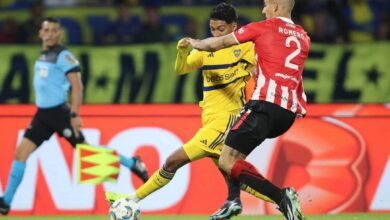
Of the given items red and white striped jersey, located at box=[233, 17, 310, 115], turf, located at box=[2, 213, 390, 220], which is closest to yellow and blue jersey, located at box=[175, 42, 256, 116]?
red and white striped jersey, located at box=[233, 17, 310, 115]

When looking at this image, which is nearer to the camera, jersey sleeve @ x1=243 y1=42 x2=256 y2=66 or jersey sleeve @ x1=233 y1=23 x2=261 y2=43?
jersey sleeve @ x1=233 y1=23 x2=261 y2=43

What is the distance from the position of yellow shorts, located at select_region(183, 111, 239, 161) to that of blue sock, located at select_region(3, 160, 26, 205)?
230cm

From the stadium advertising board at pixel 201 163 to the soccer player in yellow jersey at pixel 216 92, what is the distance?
1.95 m

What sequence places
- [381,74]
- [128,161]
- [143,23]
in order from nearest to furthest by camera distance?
[128,161], [381,74], [143,23]

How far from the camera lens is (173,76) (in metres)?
14.7

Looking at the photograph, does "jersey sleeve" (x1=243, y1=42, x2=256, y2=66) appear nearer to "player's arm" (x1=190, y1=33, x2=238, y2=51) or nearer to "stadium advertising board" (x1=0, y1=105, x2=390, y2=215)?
"player's arm" (x1=190, y1=33, x2=238, y2=51)

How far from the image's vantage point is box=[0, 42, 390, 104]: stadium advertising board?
1458cm

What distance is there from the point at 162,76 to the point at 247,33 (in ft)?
21.1

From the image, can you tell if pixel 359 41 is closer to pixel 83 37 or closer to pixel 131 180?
pixel 83 37

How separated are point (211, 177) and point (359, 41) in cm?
543

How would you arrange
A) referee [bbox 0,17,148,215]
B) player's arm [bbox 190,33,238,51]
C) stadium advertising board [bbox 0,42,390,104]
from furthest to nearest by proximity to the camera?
stadium advertising board [bbox 0,42,390,104]
referee [bbox 0,17,148,215]
player's arm [bbox 190,33,238,51]

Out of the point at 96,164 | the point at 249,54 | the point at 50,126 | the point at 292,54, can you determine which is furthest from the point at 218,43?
the point at 50,126

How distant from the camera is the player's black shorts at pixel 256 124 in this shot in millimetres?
8352

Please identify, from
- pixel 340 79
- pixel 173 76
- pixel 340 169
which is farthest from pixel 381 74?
pixel 340 169
